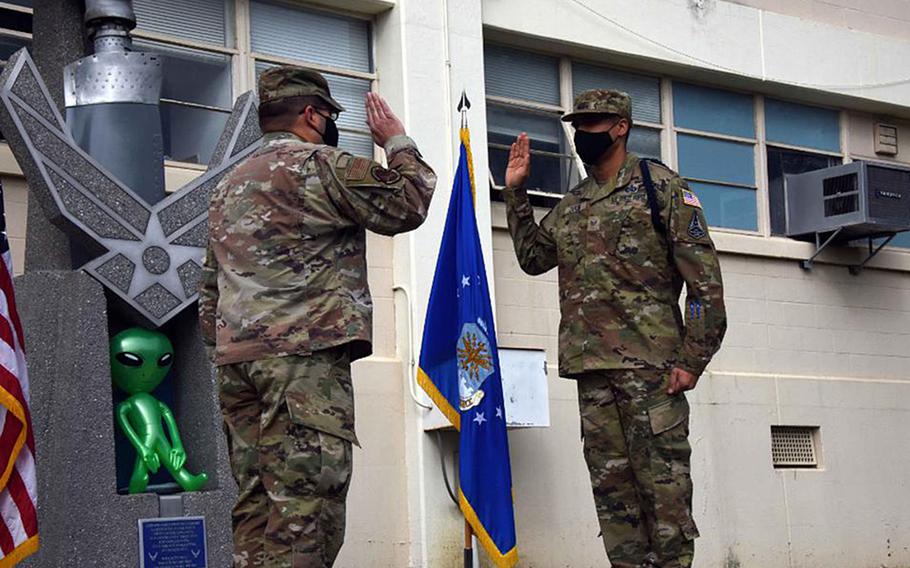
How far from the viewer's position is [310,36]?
9375 millimetres

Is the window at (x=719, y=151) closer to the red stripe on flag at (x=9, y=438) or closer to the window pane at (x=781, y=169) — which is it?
the window pane at (x=781, y=169)

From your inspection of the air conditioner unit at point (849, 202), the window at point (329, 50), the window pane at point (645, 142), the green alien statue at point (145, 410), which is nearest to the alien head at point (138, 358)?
the green alien statue at point (145, 410)

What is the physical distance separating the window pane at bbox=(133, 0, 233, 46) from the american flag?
3281 millimetres

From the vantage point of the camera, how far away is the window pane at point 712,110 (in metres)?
11.1

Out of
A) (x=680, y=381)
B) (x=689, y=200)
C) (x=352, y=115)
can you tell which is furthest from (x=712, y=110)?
(x=680, y=381)

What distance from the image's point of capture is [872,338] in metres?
11.6

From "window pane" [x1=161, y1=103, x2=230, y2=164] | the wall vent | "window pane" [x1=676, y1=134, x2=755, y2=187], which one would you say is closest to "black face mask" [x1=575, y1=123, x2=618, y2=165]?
"window pane" [x1=161, y1=103, x2=230, y2=164]

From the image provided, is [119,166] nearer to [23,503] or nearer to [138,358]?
[138,358]

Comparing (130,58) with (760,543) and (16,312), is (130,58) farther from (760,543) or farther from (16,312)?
(760,543)

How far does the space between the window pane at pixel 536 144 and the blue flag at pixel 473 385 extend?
202cm

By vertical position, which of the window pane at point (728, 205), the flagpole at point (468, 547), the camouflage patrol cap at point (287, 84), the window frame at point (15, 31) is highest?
the window frame at point (15, 31)

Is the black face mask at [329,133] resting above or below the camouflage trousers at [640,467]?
above

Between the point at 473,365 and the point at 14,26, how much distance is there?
2985 mm

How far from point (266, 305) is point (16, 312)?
57.9 inches
